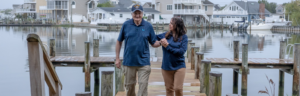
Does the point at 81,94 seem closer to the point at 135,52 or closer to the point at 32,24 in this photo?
the point at 135,52

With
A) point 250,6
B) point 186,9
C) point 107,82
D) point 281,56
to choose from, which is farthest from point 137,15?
point 250,6

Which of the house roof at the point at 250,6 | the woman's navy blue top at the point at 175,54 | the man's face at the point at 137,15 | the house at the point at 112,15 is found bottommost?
the woman's navy blue top at the point at 175,54

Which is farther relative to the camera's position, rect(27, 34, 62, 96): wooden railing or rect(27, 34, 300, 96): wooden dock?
rect(27, 34, 300, 96): wooden dock

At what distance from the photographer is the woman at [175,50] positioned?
564cm

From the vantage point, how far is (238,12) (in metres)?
77.4

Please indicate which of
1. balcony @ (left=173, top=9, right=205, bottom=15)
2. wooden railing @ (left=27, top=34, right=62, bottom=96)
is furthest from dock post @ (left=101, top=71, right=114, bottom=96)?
balcony @ (left=173, top=9, right=205, bottom=15)

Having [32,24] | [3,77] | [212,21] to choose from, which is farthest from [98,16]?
[3,77]

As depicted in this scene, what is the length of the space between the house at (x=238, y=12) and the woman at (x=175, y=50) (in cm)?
7283

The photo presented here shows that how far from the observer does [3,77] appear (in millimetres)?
15617

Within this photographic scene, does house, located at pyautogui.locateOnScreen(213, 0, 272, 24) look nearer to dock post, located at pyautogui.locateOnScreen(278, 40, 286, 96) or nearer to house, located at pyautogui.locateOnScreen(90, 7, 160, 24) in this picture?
house, located at pyautogui.locateOnScreen(90, 7, 160, 24)

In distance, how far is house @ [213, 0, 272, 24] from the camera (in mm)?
77375

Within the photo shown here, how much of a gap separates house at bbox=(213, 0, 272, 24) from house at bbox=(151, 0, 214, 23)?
7.82ft

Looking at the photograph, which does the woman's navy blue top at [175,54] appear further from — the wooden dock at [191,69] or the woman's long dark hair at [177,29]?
the wooden dock at [191,69]

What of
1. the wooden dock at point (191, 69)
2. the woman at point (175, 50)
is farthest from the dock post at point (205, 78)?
the woman at point (175, 50)
